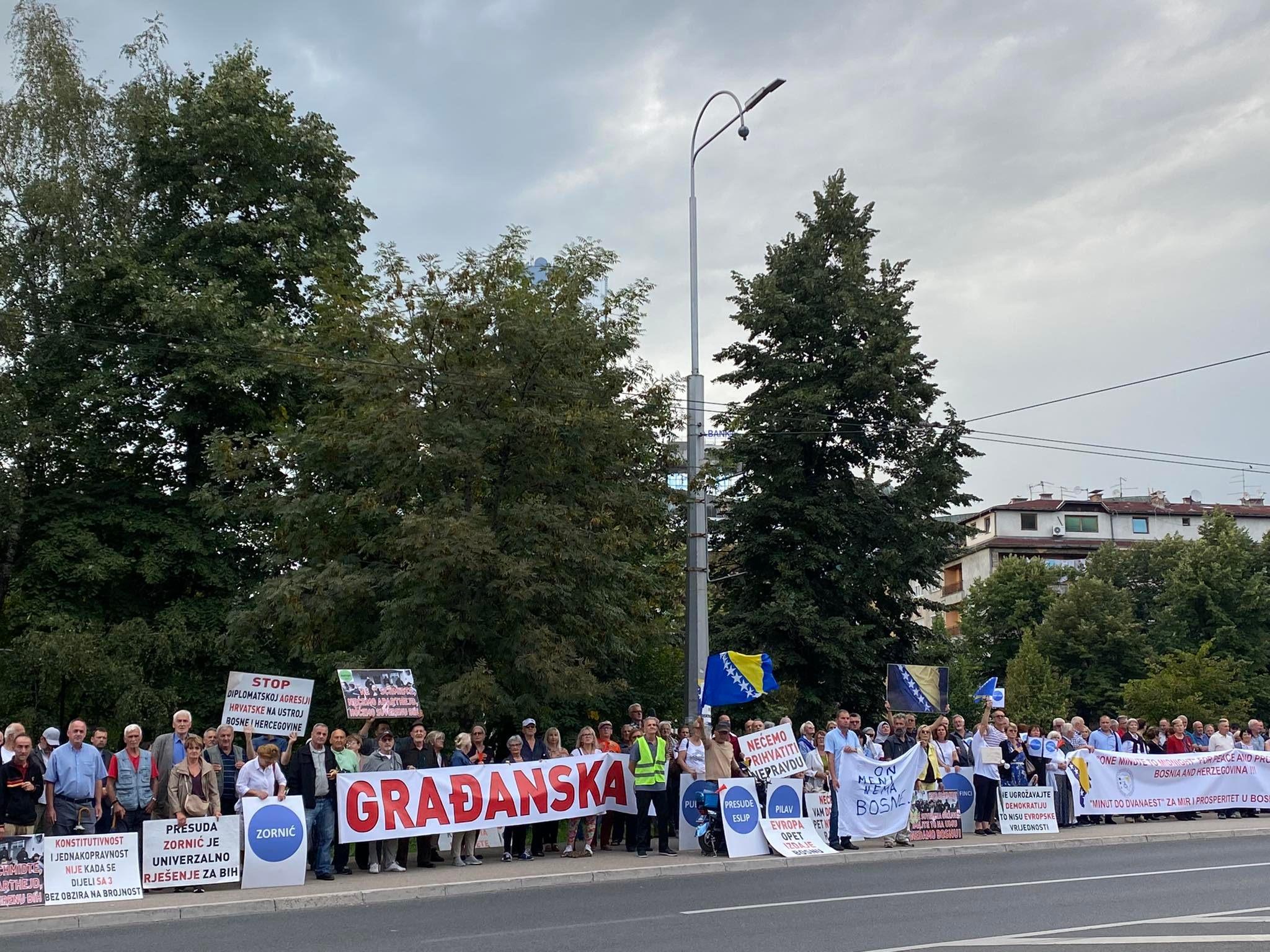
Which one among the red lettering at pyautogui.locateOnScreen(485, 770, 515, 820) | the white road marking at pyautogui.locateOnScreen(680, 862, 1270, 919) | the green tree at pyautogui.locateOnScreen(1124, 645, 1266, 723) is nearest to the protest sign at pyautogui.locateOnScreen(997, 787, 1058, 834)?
the white road marking at pyautogui.locateOnScreen(680, 862, 1270, 919)

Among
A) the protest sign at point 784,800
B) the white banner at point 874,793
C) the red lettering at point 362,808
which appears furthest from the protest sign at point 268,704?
the white banner at point 874,793

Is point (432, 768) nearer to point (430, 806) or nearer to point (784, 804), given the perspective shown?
point (430, 806)

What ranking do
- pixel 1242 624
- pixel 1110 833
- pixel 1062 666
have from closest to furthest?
pixel 1110 833 < pixel 1242 624 < pixel 1062 666

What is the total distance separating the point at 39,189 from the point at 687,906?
24.9 meters

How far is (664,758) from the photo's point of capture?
17.1 metres

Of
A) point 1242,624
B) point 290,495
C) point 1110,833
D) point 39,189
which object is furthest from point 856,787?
point 1242,624

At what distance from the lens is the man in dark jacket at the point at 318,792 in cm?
1470

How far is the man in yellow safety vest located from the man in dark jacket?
4.02m

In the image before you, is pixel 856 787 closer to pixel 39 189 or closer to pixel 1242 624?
pixel 39 189

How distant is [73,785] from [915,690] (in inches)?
598

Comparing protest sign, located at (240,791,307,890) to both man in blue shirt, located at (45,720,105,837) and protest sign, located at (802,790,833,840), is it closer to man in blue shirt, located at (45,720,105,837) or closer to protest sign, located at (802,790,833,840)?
man in blue shirt, located at (45,720,105,837)

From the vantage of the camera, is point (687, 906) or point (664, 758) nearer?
point (687, 906)

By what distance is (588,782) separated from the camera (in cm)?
1723

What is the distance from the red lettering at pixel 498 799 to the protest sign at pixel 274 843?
106 inches
